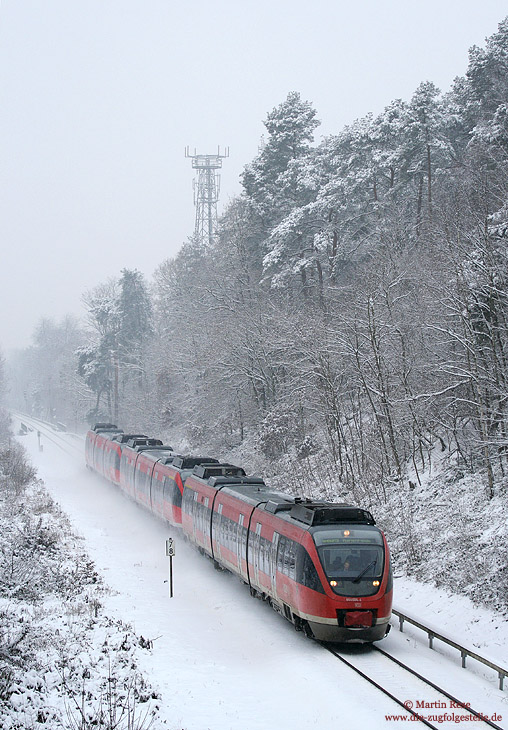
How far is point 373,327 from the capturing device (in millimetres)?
24891

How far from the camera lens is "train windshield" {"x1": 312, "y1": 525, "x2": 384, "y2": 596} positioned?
13.9 meters

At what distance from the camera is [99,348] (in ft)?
240

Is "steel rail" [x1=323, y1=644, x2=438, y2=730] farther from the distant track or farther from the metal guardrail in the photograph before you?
the distant track

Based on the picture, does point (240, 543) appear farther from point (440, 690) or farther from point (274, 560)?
point (440, 690)

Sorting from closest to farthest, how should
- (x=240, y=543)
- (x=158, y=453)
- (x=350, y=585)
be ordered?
(x=350, y=585) < (x=240, y=543) < (x=158, y=453)

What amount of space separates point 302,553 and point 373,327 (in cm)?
1214

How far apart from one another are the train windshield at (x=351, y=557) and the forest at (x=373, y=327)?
324 centimetres

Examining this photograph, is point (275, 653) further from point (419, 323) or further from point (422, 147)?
point (422, 147)

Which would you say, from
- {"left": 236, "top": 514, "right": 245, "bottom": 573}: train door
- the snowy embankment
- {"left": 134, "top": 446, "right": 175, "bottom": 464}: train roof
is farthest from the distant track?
{"left": 236, "top": 514, "right": 245, "bottom": 573}: train door

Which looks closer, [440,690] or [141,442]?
[440,690]

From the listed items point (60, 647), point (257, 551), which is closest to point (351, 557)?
point (257, 551)

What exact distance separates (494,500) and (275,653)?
27.2 ft

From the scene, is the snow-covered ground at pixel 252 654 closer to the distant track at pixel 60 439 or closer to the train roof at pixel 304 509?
the train roof at pixel 304 509

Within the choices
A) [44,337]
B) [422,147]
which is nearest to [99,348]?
[422,147]
